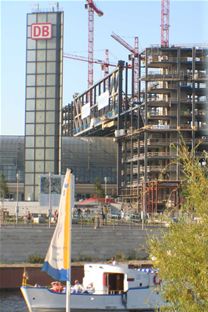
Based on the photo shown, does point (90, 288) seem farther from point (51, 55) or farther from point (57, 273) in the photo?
point (51, 55)

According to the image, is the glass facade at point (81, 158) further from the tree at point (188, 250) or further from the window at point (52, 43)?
the tree at point (188, 250)

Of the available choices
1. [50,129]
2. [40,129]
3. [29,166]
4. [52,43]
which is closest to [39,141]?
[40,129]

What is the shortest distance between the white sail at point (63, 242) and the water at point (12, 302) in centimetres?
1224

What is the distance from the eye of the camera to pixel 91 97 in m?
166

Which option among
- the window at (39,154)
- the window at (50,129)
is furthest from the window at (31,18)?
the window at (39,154)

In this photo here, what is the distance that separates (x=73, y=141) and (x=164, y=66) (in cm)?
3505

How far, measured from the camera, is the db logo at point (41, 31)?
98188 mm

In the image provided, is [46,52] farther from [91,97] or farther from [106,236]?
[91,97]

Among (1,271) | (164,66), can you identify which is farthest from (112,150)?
(1,271)

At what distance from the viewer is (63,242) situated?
19797 mm

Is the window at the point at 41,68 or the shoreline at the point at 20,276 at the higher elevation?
the window at the point at 41,68

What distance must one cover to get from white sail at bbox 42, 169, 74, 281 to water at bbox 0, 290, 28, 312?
482 inches

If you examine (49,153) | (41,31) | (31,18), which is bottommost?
(49,153)

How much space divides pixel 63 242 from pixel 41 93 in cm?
8175
